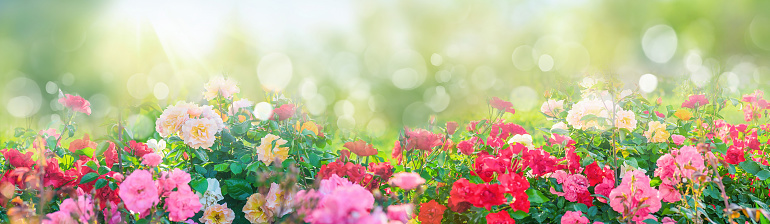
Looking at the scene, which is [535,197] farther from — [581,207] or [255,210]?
[255,210]

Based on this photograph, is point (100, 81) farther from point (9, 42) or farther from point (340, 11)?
point (340, 11)

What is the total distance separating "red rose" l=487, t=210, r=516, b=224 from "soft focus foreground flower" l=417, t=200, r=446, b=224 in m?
0.23

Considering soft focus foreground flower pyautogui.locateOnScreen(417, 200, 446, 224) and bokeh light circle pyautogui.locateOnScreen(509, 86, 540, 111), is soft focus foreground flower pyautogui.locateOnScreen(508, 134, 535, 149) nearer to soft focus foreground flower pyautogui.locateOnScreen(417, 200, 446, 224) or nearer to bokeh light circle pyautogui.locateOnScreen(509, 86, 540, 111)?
soft focus foreground flower pyautogui.locateOnScreen(417, 200, 446, 224)

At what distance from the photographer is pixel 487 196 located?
5.41 feet

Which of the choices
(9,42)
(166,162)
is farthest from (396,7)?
(9,42)

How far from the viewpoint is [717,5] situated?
10039mm

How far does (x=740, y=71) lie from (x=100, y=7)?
11440mm

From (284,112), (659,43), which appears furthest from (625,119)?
(659,43)

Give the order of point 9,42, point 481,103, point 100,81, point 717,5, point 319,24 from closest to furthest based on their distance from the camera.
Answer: point 481,103
point 319,24
point 100,81
point 9,42
point 717,5

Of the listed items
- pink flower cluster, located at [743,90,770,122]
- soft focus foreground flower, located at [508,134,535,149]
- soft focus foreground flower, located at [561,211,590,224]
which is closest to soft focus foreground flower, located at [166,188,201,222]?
soft focus foreground flower, located at [561,211,590,224]

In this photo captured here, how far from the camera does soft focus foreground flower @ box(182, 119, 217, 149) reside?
74.0 inches

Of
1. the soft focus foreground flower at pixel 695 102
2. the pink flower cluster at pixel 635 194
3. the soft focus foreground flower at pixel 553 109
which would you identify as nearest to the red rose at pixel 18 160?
the pink flower cluster at pixel 635 194

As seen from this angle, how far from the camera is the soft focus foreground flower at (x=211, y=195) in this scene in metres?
1.95

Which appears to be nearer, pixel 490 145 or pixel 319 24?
pixel 490 145
